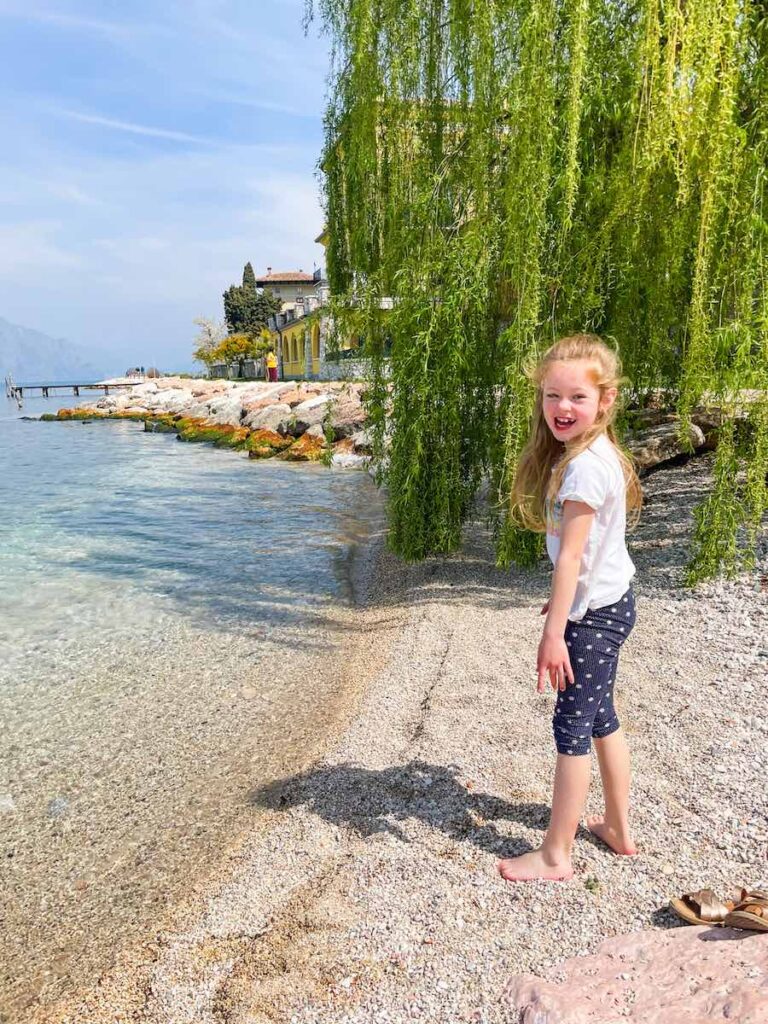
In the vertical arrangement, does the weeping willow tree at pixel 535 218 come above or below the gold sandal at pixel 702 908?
above

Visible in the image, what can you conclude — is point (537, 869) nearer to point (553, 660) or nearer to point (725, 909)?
point (725, 909)

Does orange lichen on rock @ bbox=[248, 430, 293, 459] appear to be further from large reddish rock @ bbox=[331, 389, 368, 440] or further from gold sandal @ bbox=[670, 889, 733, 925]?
gold sandal @ bbox=[670, 889, 733, 925]

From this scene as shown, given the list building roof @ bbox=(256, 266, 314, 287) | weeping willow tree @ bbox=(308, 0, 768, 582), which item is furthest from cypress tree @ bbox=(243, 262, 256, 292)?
weeping willow tree @ bbox=(308, 0, 768, 582)

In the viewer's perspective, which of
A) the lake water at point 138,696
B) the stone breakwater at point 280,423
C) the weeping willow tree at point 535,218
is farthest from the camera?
the stone breakwater at point 280,423

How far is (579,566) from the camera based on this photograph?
8.62 ft

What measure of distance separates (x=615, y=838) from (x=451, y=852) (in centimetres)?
67

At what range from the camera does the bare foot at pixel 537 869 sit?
285 cm

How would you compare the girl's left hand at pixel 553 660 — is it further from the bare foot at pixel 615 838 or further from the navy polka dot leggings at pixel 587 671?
the bare foot at pixel 615 838

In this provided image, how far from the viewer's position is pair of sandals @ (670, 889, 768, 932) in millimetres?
2289

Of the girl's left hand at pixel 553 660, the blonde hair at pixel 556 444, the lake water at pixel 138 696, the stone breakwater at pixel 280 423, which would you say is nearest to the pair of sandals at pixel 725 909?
the girl's left hand at pixel 553 660

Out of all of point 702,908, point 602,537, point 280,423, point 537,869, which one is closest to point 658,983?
point 702,908

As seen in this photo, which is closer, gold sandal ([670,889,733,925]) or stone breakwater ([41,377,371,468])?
gold sandal ([670,889,733,925])

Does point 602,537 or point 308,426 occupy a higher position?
point 602,537

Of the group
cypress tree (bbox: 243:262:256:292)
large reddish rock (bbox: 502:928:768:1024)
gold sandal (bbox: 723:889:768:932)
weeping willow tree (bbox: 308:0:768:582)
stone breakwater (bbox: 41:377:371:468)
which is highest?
cypress tree (bbox: 243:262:256:292)
